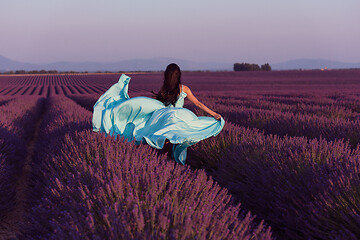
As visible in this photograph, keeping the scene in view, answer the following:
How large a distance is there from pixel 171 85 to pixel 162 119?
1.41 ft

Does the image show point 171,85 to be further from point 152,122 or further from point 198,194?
point 198,194

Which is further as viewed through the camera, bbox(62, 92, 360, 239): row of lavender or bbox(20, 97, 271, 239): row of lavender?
bbox(62, 92, 360, 239): row of lavender

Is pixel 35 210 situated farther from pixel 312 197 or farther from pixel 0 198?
pixel 312 197

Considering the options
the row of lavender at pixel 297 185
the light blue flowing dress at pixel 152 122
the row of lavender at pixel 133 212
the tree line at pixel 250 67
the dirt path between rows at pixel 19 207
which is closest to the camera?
the row of lavender at pixel 133 212

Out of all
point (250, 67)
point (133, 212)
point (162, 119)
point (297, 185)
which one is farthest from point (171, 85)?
point (250, 67)

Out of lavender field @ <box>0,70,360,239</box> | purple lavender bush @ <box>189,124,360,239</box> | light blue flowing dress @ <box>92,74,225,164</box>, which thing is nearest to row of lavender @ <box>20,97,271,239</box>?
lavender field @ <box>0,70,360,239</box>

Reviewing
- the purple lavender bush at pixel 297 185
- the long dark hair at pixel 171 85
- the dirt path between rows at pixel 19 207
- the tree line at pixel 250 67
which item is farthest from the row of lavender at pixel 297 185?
the tree line at pixel 250 67

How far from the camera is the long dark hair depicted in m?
3.76

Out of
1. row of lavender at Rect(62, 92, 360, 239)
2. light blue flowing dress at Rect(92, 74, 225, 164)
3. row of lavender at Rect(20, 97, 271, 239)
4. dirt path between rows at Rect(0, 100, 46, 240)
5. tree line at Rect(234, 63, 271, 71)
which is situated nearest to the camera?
row of lavender at Rect(20, 97, 271, 239)

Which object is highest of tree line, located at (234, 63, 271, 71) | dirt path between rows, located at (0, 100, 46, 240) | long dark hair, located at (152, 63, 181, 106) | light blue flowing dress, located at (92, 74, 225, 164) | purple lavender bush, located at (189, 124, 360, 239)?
tree line, located at (234, 63, 271, 71)

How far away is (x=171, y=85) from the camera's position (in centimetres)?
Result: 386

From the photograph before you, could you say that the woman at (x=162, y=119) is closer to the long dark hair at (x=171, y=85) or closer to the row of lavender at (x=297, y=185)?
the long dark hair at (x=171, y=85)

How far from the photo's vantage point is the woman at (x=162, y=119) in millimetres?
3725

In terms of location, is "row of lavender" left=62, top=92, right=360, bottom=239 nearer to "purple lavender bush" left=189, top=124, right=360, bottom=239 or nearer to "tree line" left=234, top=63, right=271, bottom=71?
"purple lavender bush" left=189, top=124, right=360, bottom=239
